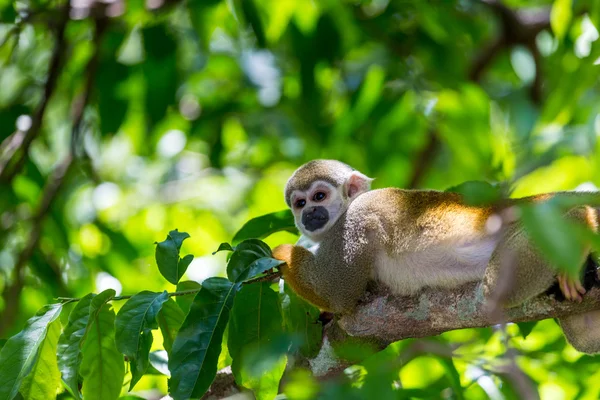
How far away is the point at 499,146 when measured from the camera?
23.0 feet

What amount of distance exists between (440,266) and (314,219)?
126 cm

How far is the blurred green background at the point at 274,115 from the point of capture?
5.91 meters

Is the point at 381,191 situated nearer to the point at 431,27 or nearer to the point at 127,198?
the point at 431,27

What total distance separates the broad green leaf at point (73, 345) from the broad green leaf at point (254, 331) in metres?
0.70

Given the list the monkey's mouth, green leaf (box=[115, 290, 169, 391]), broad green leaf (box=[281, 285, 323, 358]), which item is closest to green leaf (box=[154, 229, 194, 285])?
green leaf (box=[115, 290, 169, 391])

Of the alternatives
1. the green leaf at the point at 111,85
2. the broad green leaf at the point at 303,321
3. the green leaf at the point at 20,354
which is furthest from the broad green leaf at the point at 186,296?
the green leaf at the point at 111,85

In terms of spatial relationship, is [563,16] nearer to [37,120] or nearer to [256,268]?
[256,268]

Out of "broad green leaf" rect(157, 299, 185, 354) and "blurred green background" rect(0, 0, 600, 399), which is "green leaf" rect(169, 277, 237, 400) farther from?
"blurred green background" rect(0, 0, 600, 399)

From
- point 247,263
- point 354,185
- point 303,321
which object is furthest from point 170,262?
A: point 354,185

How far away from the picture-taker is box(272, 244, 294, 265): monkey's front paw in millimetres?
4826

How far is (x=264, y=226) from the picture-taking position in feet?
16.5

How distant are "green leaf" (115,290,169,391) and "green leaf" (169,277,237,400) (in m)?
0.14

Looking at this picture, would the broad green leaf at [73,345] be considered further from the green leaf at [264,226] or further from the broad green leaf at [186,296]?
the green leaf at [264,226]

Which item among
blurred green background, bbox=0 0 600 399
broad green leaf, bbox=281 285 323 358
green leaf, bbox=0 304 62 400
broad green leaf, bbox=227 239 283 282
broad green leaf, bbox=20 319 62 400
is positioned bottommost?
blurred green background, bbox=0 0 600 399
